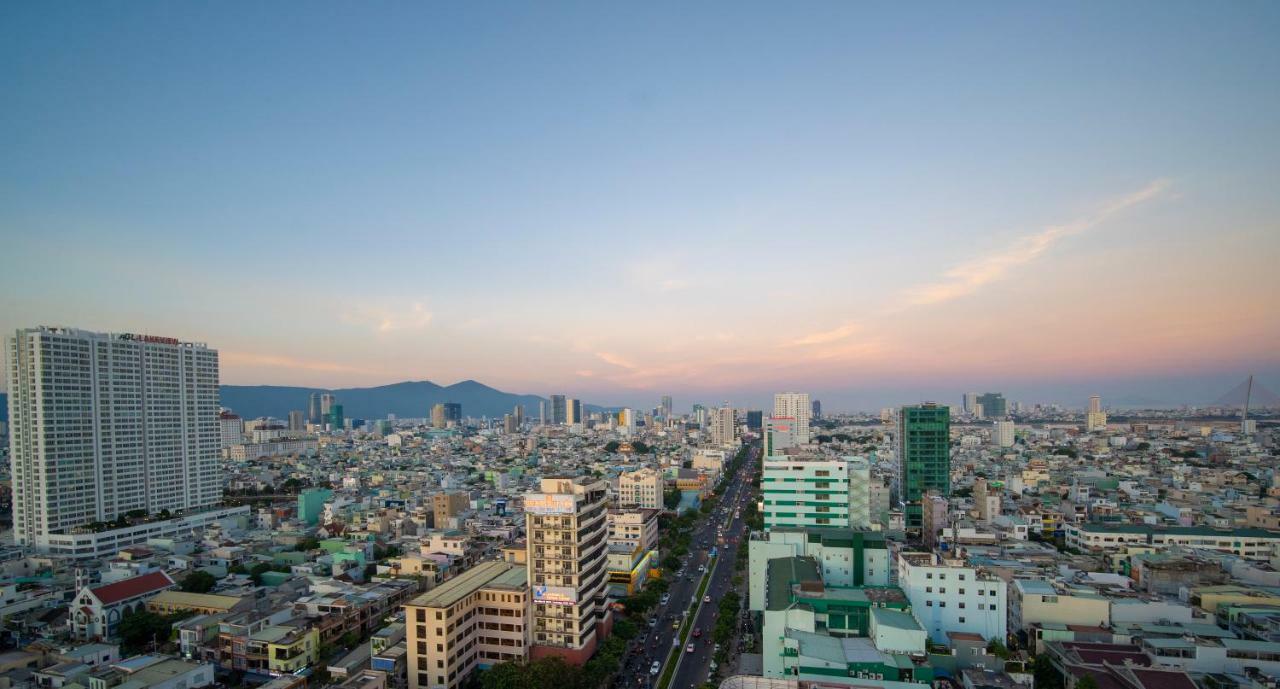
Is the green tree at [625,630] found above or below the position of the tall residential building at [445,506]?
above

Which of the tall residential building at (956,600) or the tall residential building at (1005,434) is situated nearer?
the tall residential building at (956,600)

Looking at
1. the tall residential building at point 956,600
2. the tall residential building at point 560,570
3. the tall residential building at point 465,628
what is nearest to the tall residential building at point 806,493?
the tall residential building at point 956,600

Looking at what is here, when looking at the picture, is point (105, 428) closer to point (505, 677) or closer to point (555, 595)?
point (555, 595)

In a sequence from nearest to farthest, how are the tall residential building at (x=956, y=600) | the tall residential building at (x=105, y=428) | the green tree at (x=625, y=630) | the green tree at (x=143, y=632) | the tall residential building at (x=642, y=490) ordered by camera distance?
the tall residential building at (x=956, y=600) → the green tree at (x=143, y=632) → the green tree at (x=625, y=630) → the tall residential building at (x=105, y=428) → the tall residential building at (x=642, y=490)

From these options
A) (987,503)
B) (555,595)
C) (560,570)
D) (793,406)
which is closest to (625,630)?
(555,595)

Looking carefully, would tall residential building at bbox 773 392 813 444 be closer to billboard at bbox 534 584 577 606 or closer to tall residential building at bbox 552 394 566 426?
billboard at bbox 534 584 577 606

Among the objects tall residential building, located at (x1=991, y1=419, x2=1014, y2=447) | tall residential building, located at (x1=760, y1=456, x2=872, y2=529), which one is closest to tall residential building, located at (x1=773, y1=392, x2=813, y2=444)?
tall residential building, located at (x1=991, y1=419, x2=1014, y2=447)

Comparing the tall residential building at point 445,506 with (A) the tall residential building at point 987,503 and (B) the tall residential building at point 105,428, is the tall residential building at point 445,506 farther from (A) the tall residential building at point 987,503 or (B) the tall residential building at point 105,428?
(A) the tall residential building at point 987,503

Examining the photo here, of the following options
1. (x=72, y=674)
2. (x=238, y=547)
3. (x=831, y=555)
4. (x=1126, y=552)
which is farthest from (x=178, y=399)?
(x=1126, y=552)
